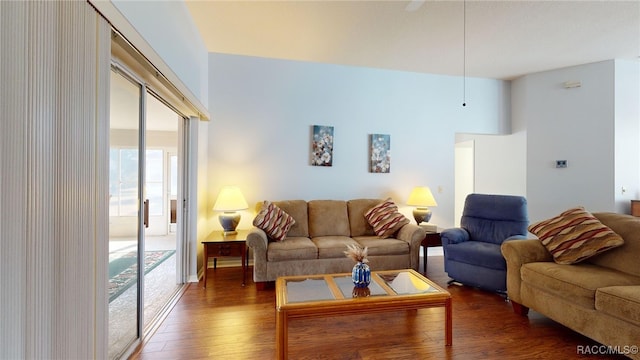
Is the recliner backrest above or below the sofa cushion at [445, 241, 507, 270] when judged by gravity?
above

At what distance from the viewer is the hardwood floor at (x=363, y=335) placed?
1.93 meters

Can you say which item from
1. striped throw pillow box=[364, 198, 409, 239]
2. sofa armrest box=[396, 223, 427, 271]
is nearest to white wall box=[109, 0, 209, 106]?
striped throw pillow box=[364, 198, 409, 239]

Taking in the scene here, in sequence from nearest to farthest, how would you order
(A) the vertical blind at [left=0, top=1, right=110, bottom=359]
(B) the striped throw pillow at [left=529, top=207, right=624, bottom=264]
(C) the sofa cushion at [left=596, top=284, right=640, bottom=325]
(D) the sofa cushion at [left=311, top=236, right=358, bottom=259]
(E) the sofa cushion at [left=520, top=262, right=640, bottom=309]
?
1. (A) the vertical blind at [left=0, top=1, right=110, bottom=359]
2. (C) the sofa cushion at [left=596, top=284, right=640, bottom=325]
3. (E) the sofa cushion at [left=520, top=262, right=640, bottom=309]
4. (B) the striped throw pillow at [left=529, top=207, right=624, bottom=264]
5. (D) the sofa cushion at [left=311, top=236, right=358, bottom=259]

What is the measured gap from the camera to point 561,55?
12.4ft

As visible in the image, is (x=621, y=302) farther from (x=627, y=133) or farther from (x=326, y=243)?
(x=627, y=133)

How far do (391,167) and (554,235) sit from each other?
2207 millimetres

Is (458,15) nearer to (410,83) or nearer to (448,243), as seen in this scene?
(410,83)

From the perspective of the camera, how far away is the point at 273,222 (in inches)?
129

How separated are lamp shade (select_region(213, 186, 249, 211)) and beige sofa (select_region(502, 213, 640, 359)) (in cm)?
287

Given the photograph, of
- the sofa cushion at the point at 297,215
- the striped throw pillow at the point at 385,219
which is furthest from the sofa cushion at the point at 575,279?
the sofa cushion at the point at 297,215

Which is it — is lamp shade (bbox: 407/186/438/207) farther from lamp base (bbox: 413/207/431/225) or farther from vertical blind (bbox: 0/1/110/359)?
vertical blind (bbox: 0/1/110/359)

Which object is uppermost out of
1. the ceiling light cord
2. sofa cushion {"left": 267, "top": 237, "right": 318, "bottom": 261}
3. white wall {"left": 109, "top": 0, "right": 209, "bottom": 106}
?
the ceiling light cord

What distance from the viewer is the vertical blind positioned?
99 cm

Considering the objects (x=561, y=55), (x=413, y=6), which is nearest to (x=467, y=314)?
(x=413, y=6)
